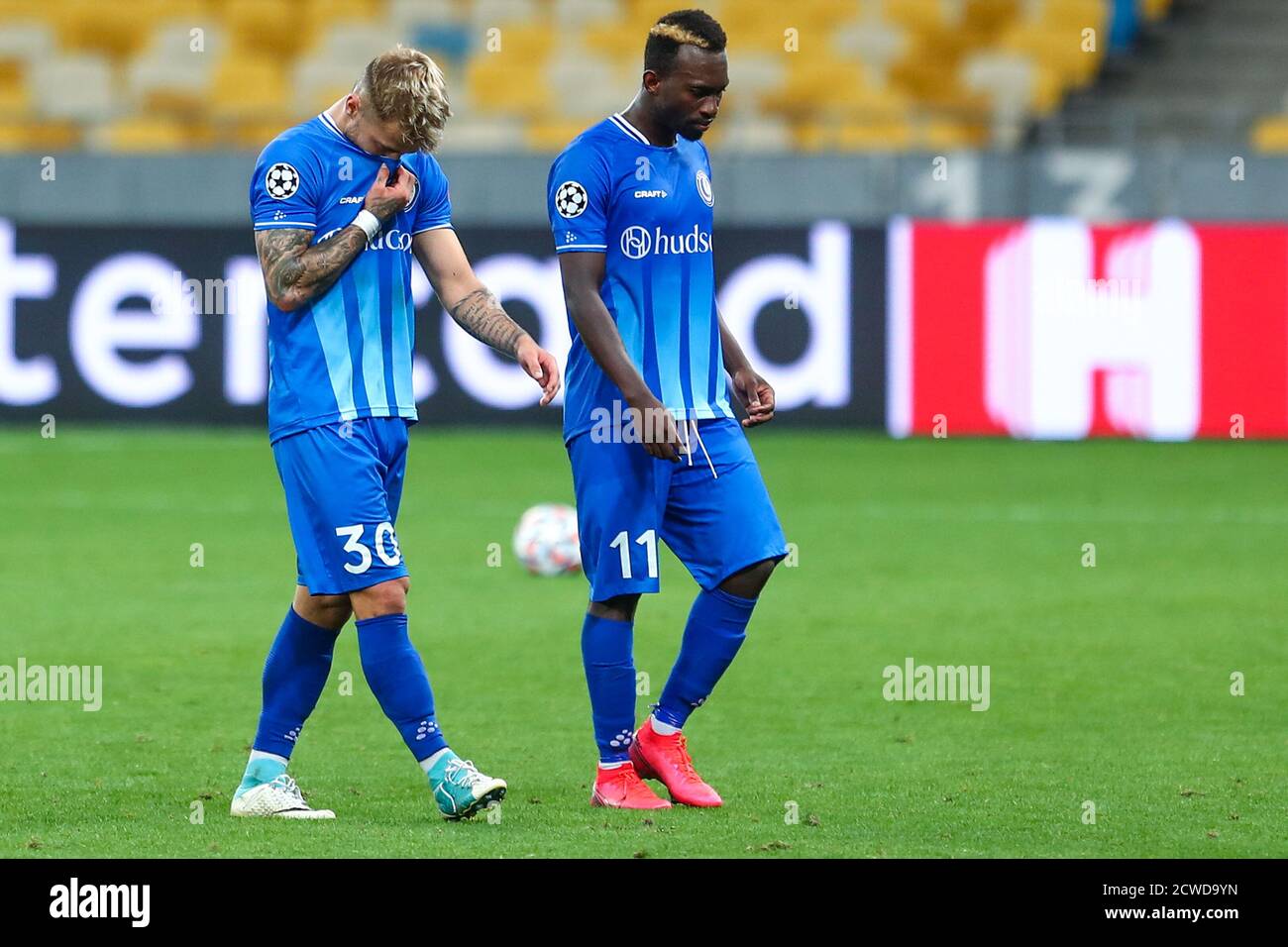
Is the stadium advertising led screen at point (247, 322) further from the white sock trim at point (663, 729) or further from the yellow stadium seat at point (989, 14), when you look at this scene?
the white sock trim at point (663, 729)

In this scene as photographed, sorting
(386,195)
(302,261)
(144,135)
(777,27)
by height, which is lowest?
(302,261)

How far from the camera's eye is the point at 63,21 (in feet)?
70.7

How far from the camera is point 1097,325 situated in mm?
16016

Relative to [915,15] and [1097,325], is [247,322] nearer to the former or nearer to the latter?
[1097,325]

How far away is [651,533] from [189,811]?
4.39 ft

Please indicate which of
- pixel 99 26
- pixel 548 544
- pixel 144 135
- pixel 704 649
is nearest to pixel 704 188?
pixel 704 649

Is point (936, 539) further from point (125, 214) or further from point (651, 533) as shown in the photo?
point (125, 214)

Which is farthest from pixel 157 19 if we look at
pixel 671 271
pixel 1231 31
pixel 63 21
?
pixel 671 271

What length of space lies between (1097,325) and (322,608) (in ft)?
36.9

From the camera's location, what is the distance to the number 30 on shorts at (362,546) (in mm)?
5390

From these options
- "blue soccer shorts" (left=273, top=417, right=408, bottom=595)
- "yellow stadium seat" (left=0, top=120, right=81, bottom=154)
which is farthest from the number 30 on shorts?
"yellow stadium seat" (left=0, top=120, right=81, bottom=154)

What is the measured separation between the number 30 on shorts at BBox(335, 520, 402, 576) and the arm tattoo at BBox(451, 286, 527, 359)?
57 cm

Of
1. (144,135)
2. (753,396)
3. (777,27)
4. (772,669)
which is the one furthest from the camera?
(777,27)
